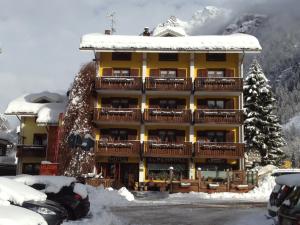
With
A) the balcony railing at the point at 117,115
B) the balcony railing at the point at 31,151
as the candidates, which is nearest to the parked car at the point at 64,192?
the balcony railing at the point at 117,115

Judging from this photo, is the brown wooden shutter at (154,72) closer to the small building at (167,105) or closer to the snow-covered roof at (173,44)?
the small building at (167,105)

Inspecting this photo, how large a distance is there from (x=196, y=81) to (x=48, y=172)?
58.1 ft

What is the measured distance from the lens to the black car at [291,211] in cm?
1011

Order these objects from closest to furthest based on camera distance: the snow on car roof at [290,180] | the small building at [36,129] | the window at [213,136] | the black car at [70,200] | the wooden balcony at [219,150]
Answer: the snow on car roof at [290,180] → the black car at [70,200] → the wooden balcony at [219,150] → the window at [213,136] → the small building at [36,129]

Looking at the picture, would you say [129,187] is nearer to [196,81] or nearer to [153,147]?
[153,147]

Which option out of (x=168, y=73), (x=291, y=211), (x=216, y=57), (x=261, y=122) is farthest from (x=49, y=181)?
(x=261, y=122)

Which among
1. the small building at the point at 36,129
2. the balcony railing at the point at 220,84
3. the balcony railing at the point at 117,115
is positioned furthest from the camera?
the small building at the point at 36,129

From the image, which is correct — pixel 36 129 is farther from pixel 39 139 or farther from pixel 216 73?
pixel 216 73

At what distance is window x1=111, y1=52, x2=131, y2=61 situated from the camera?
4034cm

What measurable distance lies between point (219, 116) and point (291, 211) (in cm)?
2728

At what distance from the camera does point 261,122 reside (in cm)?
4453

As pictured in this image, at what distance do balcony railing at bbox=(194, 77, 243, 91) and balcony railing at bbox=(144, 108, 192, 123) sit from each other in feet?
7.20

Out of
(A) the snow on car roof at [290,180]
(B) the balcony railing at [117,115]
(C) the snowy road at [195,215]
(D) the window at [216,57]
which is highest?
(D) the window at [216,57]

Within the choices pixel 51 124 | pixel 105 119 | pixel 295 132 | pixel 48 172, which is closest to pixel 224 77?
pixel 105 119
